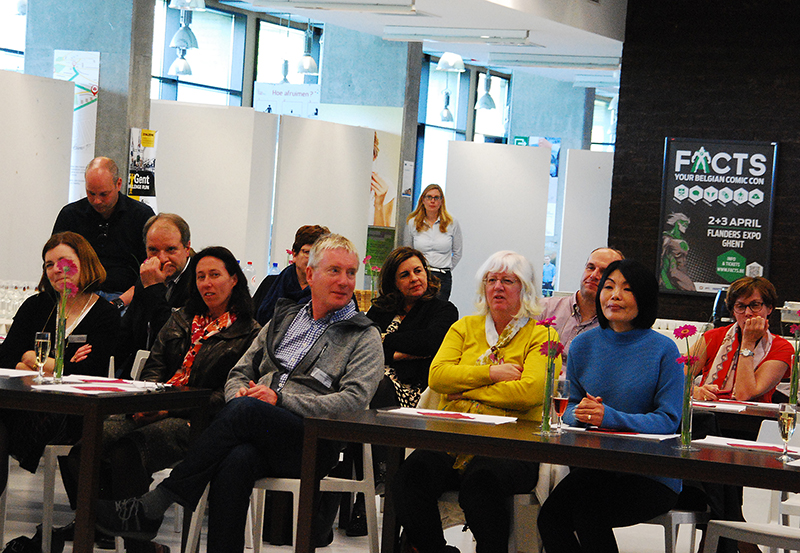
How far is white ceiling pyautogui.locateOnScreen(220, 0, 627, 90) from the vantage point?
829 centimetres

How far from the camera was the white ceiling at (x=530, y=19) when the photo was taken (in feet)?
27.2

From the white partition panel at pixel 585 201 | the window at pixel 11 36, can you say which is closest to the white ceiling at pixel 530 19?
the white partition panel at pixel 585 201

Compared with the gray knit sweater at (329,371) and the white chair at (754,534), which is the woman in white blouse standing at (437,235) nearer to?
the gray knit sweater at (329,371)

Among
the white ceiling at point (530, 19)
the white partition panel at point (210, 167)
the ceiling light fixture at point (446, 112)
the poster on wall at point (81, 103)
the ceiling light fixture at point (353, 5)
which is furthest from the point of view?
the ceiling light fixture at point (446, 112)

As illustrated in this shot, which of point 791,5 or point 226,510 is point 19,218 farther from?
point 791,5

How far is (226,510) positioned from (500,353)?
3.46ft

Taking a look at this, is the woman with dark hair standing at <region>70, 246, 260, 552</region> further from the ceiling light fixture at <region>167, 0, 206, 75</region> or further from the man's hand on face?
the ceiling light fixture at <region>167, 0, 206, 75</region>

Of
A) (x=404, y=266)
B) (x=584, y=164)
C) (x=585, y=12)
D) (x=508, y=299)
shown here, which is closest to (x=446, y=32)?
(x=585, y=12)

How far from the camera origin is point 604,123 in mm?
17547

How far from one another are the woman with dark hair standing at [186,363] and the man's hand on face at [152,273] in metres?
0.89

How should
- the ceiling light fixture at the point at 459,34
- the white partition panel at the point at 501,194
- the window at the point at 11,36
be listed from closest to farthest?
the ceiling light fixture at the point at 459,34 < the window at the point at 11,36 < the white partition panel at the point at 501,194

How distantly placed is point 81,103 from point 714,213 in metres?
5.25

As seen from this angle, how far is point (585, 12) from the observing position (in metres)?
8.76

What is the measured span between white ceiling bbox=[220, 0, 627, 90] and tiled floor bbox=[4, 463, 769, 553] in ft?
14.7
